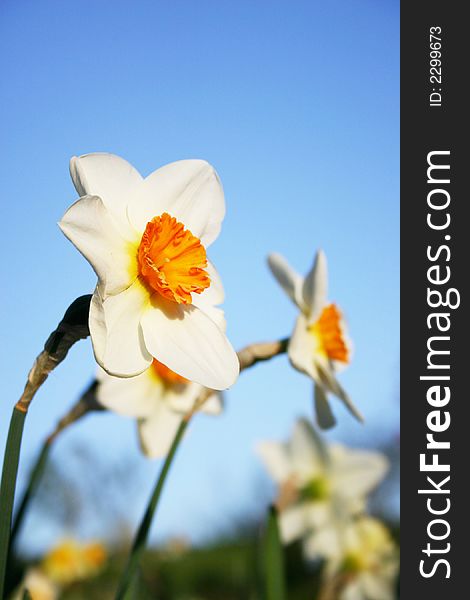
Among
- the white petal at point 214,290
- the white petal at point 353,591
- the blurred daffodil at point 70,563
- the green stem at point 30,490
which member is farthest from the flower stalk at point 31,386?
the blurred daffodil at point 70,563

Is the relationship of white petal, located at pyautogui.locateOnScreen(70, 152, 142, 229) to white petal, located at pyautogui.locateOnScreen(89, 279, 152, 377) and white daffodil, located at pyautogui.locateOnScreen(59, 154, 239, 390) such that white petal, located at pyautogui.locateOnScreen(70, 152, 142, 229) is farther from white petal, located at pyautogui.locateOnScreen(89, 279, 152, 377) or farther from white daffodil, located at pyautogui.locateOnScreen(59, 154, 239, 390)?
white petal, located at pyautogui.locateOnScreen(89, 279, 152, 377)

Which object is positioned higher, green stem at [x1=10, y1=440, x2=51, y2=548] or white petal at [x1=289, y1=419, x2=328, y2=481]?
white petal at [x1=289, y1=419, x2=328, y2=481]

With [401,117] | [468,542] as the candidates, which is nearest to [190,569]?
[468,542]

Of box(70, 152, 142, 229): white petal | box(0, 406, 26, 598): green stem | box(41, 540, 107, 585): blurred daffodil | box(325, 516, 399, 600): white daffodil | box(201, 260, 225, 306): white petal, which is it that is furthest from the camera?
box(41, 540, 107, 585): blurred daffodil

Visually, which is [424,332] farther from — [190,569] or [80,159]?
[190,569]

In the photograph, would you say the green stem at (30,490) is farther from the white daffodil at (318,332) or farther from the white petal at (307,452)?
the white petal at (307,452)

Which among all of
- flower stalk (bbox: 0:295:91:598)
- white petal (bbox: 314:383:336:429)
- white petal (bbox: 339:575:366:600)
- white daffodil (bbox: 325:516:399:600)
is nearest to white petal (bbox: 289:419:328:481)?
white daffodil (bbox: 325:516:399:600)
